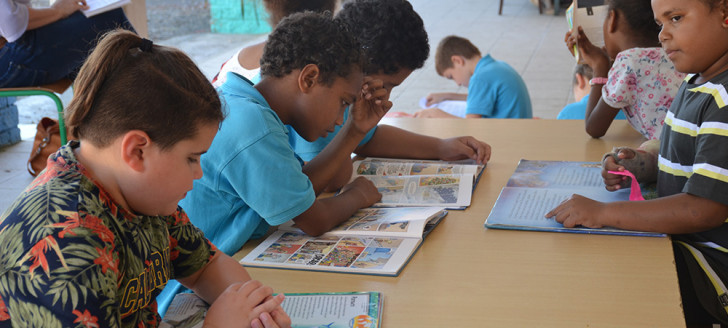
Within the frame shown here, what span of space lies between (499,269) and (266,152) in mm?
504

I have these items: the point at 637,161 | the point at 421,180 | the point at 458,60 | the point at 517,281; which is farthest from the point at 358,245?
the point at 458,60

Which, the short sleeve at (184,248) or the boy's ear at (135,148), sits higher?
the boy's ear at (135,148)

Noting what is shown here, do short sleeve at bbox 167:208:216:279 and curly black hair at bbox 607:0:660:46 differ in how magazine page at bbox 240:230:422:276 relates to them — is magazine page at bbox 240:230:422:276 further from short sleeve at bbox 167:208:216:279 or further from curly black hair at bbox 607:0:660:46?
curly black hair at bbox 607:0:660:46

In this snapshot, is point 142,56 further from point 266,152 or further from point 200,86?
point 266,152

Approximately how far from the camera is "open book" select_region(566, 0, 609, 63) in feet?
7.02

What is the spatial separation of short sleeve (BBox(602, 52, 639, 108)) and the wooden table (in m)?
0.70

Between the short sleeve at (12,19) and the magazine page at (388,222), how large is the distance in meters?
1.93

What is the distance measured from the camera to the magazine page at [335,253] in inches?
51.2

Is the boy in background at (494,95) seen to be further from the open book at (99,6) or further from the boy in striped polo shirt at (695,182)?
the boy in striped polo shirt at (695,182)

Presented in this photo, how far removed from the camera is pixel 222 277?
4.01 feet

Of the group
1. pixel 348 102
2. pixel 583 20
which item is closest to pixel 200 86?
pixel 348 102

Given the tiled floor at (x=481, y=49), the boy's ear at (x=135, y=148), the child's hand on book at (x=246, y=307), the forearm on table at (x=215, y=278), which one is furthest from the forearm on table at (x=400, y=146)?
the tiled floor at (x=481, y=49)

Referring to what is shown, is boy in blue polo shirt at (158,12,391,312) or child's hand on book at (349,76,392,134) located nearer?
boy in blue polo shirt at (158,12,391,312)

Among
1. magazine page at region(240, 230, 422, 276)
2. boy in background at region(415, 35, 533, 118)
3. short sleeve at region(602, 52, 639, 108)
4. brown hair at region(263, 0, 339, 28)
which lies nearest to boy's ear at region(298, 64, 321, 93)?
magazine page at region(240, 230, 422, 276)
